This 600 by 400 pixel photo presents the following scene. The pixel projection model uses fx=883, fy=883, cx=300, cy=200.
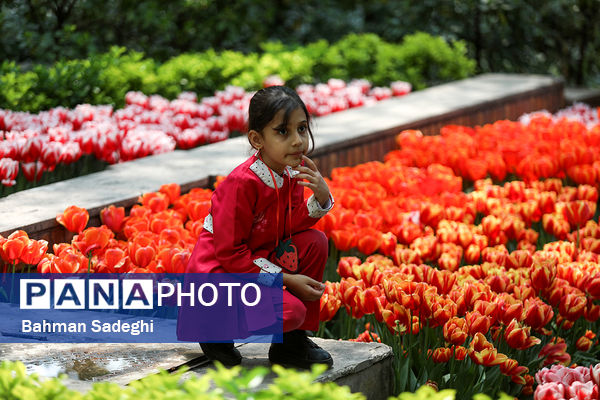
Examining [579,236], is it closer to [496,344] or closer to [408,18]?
[496,344]

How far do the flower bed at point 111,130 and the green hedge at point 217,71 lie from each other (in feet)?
0.66

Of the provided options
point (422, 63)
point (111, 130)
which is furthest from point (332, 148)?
point (422, 63)

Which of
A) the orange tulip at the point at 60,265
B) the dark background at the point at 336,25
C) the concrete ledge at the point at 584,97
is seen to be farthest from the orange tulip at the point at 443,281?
the concrete ledge at the point at 584,97

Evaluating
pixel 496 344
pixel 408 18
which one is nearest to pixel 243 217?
pixel 496 344

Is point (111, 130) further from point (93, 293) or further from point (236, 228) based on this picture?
point (236, 228)

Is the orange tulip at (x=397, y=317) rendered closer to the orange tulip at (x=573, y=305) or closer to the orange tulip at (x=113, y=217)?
the orange tulip at (x=573, y=305)

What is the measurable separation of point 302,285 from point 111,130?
8.61 feet

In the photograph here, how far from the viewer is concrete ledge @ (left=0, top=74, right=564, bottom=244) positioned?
374 cm

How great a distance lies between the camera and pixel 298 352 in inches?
98.9

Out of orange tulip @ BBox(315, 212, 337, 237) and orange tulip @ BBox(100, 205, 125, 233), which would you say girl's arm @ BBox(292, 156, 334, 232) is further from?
orange tulip @ BBox(100, 205, 125, 233)

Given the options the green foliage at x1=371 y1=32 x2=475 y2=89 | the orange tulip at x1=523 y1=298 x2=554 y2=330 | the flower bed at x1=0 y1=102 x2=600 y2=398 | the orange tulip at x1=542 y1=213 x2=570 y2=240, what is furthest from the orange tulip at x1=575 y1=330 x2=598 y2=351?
the green foliage at x1=371 y1=32 x2=475 y2=89

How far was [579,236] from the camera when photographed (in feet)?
12.8

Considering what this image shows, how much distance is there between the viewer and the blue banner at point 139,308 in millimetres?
2428

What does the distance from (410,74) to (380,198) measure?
3.98 m
